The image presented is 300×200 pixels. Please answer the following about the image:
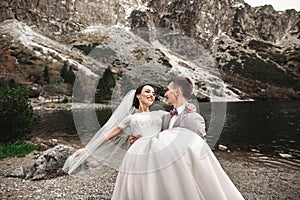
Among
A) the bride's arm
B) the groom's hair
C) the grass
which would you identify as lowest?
the grass

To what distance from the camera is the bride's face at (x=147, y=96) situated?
17.5 feet

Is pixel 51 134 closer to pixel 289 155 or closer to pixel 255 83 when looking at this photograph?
pixel 289 155

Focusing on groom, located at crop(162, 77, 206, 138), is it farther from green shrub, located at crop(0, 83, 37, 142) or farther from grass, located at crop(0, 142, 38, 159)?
green shrub, located at crop(0, 83, 37, 142)

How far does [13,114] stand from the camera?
50.1 ft

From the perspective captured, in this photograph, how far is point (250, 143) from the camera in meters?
23.7

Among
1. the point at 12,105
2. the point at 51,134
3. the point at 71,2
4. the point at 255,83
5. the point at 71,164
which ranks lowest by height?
the point at 255,83

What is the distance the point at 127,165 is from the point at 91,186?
5729mm

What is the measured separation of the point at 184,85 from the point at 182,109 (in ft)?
1.26

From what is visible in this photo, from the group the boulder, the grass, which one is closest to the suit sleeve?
the boulder

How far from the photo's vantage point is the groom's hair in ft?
15.7

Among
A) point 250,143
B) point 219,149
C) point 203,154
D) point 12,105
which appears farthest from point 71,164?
point 250,143

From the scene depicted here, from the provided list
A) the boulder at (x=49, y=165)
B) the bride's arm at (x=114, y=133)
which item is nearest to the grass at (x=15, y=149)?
the boulder at (x=49, y=165)

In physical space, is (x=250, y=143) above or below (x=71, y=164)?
below

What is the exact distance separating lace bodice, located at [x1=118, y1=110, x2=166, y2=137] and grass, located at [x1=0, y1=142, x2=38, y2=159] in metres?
10.7
